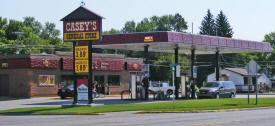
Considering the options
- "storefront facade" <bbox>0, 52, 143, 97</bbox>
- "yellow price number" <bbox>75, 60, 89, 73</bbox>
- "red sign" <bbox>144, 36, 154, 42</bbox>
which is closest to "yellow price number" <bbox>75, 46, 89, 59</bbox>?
"yellow price number" <bbox>75, 60, 89, 73</bbox>

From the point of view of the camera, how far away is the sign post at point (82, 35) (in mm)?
31844

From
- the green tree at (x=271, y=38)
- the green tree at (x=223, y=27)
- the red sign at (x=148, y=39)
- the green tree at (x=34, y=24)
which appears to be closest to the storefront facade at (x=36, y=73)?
the red sign at (x=148, y=39)

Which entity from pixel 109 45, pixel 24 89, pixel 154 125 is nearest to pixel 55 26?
pixel 24 89

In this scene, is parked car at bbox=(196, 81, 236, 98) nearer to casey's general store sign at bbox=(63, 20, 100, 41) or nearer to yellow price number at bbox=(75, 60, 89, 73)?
yellow price number at bbox=(75, 60, 89, 73)

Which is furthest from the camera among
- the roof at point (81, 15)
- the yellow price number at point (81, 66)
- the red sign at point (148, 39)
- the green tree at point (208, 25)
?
the green tree at point (208, 25)

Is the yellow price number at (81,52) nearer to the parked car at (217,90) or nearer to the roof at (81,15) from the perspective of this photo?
the roof at (81,15)

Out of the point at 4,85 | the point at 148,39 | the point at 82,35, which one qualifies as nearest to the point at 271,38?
the point at 4,85

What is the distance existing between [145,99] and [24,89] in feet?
47.1

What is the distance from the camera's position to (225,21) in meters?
115

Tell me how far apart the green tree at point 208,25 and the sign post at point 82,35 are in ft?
285

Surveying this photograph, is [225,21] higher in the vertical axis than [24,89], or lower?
higher

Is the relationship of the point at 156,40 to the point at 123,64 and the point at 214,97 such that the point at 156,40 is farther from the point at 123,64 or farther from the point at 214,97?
the point at 123,64

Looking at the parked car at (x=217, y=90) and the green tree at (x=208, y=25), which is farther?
the green tree at (x=208, y=25)

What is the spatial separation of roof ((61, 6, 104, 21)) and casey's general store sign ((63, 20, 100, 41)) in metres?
0.26
